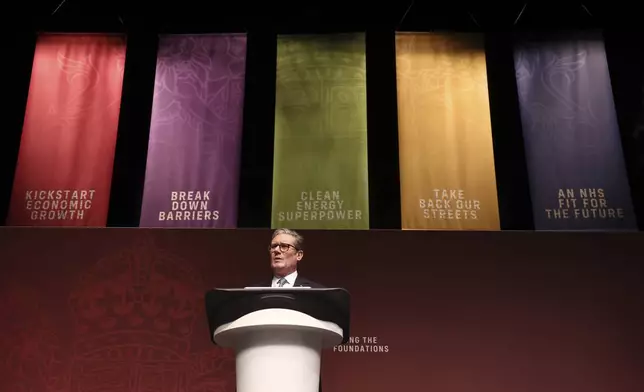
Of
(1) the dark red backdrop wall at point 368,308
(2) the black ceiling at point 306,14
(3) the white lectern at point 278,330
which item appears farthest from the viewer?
(2) the black ceiling at point 306,14

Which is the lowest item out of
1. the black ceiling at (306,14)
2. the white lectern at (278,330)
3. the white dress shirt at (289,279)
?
the white lectern at (278,330)

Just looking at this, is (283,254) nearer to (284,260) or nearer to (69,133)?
(284,260)

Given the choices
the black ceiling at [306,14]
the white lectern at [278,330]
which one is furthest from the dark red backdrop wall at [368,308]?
the black ceiling at [306,14]

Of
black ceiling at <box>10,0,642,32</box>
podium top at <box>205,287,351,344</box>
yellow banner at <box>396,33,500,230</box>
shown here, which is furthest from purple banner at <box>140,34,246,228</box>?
podium top at <box>205,287,351,344</box>

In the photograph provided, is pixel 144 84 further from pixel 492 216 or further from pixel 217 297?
pixel 217 297

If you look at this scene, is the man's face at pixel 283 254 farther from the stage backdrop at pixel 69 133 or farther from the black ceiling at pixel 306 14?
the black ceiling at pixel 306 14

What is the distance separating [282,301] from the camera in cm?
160

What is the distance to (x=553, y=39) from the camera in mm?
4363

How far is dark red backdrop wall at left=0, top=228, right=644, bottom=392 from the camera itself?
3.16 m

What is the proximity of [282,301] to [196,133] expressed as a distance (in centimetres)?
275

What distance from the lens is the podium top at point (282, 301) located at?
160 cm

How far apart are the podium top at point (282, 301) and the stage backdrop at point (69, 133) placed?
2607 mm

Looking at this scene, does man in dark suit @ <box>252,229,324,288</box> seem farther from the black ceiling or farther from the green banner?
the black ceiling

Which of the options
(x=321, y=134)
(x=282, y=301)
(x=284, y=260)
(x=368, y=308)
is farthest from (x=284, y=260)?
(x=321, y=134)
